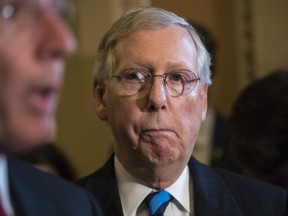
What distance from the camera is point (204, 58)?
7.42 feet

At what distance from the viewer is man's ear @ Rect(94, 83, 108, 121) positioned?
2.26m

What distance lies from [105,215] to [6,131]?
0.86m

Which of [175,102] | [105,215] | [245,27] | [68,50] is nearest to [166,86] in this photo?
[175,102]

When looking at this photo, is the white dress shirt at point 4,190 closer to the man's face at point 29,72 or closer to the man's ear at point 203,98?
the man's face at point 29,72

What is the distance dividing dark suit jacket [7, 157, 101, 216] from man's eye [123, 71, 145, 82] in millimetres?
472

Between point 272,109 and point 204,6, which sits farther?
point 204,6

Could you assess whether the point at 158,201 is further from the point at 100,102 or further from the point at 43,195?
the point at 43,195

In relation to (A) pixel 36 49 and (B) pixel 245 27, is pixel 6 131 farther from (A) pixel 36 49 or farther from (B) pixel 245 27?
(B) pixel 245 27

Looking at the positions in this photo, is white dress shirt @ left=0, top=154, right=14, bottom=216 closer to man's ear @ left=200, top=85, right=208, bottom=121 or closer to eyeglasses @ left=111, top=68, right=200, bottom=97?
eyeglasses @ left=111, top=68, right=200, bottom=97

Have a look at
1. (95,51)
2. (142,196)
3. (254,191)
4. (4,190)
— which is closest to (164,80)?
(142,196)

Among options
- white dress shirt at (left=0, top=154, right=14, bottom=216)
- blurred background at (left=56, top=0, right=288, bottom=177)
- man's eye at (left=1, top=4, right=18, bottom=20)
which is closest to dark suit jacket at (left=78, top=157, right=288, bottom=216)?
white dress shirt at (left=0, top=154, right=14, bottom=216)

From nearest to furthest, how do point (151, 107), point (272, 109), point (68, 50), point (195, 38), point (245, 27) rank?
point (68, 50), point (151, 107), point (195, 38), point (272, 109), point (245, 27)

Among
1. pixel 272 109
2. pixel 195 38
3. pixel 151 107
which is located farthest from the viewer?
pixel 272 109

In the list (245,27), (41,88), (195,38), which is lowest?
(245,27)
